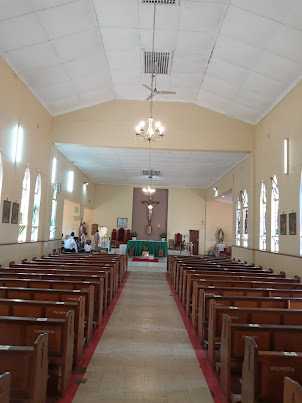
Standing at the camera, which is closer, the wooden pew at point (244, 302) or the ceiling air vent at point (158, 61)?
the wooden pew at point (244, 302)

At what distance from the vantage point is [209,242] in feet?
66.6

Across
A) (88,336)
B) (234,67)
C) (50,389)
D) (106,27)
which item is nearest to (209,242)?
(234,67)

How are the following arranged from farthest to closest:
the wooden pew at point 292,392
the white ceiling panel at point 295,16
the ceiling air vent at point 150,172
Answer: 1. the ceiling air vent at point 150,172
2. the white ceiling panel at point 295,16
3. the wooden pew at point 292,392

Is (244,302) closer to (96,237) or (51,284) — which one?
(51,284)

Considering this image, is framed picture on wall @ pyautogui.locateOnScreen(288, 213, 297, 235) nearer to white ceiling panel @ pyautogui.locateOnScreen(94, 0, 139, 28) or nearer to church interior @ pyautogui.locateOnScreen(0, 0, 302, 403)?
church interior @ pyautogui.locateOnScreen(0, 0, 302, 403)

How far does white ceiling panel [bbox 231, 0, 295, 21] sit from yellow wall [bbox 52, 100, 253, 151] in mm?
4914

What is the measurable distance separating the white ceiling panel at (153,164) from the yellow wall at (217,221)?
65.1 inches

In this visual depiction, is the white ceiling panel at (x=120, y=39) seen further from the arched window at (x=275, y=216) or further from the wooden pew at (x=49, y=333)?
the wooden pew at (x=49, y=333)

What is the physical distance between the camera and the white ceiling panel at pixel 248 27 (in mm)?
6363

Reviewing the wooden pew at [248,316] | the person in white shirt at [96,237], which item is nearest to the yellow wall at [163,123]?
the wooden pew at [248,316]

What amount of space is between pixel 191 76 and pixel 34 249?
6.73 meters

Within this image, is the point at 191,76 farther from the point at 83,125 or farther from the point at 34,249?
the point at 34,249

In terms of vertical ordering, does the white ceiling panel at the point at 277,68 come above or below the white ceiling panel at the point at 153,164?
above

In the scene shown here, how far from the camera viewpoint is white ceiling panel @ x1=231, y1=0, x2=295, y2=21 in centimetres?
586
